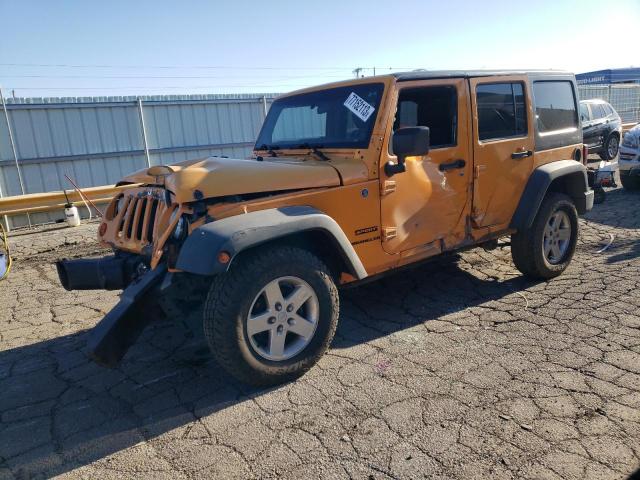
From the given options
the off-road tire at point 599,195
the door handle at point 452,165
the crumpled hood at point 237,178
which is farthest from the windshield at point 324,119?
the off-road tire at point 599,195

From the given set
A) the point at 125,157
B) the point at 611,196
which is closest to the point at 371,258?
Answer: the point at 611,196

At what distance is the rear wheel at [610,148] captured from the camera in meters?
14.4

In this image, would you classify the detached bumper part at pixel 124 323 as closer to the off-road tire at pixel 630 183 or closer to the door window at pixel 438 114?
the door window at pixel 438 114

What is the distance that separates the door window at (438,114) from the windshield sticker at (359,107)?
0.43 meters

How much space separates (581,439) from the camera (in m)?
2.55

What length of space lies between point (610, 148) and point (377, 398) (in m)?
14.7

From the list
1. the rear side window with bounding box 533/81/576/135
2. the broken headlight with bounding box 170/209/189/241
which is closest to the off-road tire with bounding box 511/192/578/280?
the rear side window with bounding box 533/81/576/135

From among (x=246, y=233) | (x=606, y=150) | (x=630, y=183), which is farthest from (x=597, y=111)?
(x=246, y=233)

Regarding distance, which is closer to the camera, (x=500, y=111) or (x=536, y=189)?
(x=500, y=111)

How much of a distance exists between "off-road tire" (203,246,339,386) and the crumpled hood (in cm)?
46

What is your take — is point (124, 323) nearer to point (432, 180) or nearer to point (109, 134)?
point (432, 180)

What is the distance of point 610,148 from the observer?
14602 mm

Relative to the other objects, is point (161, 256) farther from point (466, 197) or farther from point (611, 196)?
point (611, 196)

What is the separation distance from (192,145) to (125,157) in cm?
181
